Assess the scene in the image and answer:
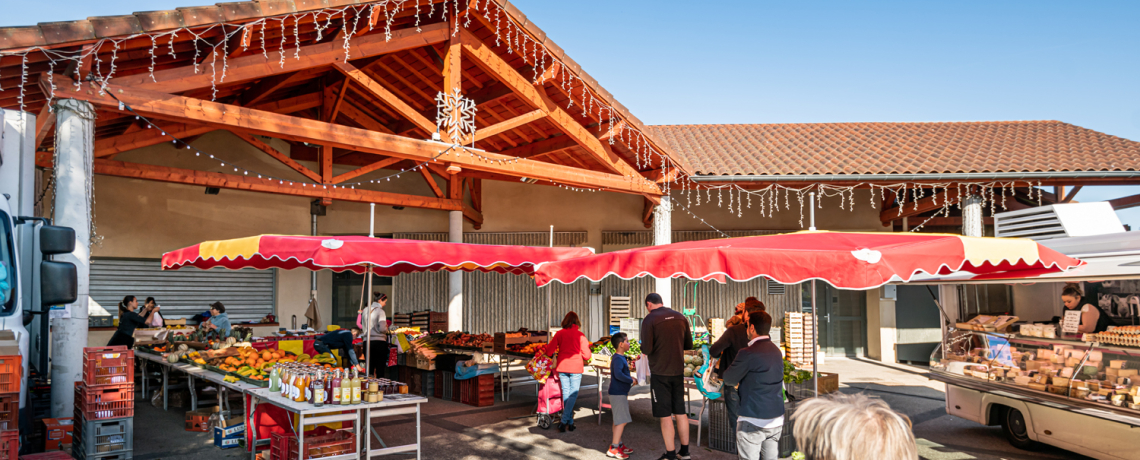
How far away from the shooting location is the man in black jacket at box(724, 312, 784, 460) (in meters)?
4.83

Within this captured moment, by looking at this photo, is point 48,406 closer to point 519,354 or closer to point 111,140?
point 111,140

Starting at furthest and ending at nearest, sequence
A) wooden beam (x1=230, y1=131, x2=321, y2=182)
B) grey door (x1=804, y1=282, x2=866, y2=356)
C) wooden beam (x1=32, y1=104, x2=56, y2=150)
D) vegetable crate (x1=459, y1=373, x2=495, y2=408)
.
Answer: grey door (x1=804, y1=282, x2=866, y2=356), wooden beam (x1=230, y1=131, x2=321, y2=182), vegetable crate (x1=459, y1=373, x2=495, y2=408), wooden beam (x1=32, y1=104, x2=56, y2=150)

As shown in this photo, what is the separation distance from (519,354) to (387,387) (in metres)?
3.15

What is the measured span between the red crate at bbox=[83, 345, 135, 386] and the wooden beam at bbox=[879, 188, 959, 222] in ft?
39.8

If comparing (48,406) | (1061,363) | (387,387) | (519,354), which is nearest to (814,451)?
(387,387)

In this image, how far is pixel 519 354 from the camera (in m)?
9.20

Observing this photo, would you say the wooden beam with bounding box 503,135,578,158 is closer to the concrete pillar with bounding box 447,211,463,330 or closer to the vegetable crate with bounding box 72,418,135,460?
the concrete pillar with bounding box 447,211,463,330

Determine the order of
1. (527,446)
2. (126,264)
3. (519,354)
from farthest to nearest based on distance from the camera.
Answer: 1. (126,264)
2. (519,354)
3. (527,446)

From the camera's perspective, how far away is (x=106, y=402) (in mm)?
6273

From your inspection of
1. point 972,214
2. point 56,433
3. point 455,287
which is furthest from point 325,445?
point 972,214

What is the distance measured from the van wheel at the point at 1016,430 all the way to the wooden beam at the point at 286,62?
27.1 ft

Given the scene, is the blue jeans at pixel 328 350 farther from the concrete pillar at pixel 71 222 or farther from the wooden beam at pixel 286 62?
the wooden beam at pixel 286 62

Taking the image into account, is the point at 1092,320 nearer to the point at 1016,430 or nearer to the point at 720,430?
the point at 1016,430

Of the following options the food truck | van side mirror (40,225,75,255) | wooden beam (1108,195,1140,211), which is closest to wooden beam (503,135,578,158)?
the food truck
